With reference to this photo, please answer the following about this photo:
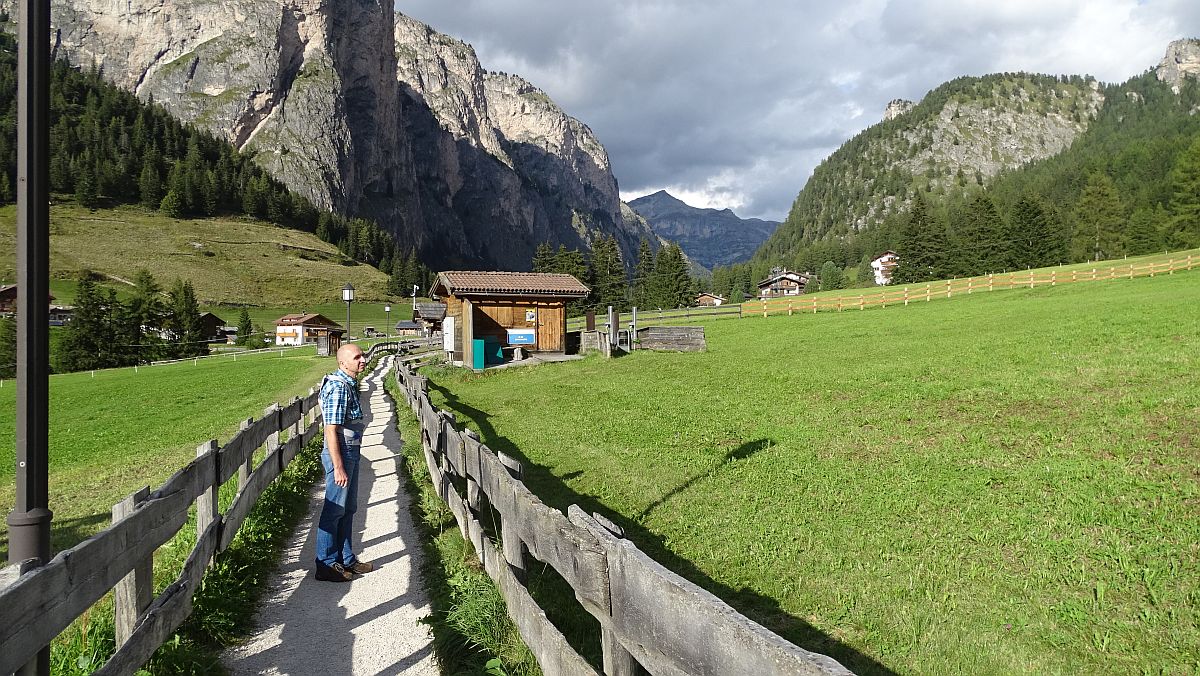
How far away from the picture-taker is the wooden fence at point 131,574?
8.82ft

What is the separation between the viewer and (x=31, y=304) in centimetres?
365

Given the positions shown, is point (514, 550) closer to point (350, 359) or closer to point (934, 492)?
point (350, 359)

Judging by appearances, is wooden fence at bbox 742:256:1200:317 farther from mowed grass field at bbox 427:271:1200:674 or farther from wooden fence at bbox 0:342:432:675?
wooden fence at bbox 0:342:432:675

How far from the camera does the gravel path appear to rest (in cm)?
468

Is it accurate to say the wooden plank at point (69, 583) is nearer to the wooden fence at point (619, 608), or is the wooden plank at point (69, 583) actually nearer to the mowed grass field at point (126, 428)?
the wooden fence at point (619, 608)

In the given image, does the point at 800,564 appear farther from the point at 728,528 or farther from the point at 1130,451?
the point at 1130,451

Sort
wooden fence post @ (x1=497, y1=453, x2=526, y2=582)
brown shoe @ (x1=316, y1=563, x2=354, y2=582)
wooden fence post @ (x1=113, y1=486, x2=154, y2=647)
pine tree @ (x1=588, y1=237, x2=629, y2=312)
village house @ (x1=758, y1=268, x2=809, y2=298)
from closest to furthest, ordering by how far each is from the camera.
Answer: wooden fence post @ (x1=113, y1=486, x2=154, y2=647)
wooden fence post @ (x1=497, y1=453, x2=526, y2=582)
brown shoe @ (x1=316, y1=563, x2=354, y2=582)
pine tree @ (x1=588, y1=237, x2=629, y2=312)
village house @ (x1=758, y1=268, x2=809, y2=298)

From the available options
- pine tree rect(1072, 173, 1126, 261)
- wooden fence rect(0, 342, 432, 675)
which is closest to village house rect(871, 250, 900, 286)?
pine tree rect(1072, 173, 1126, 261)

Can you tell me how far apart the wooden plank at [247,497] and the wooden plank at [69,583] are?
70.5 inches

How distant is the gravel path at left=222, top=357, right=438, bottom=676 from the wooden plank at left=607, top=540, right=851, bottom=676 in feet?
7.94

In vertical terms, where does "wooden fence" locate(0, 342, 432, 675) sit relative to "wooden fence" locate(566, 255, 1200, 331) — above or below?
below

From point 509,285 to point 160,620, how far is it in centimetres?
2794

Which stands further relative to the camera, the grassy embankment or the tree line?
the grassy embankment

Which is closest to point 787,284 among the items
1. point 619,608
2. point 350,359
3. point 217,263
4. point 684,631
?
point 217,263
